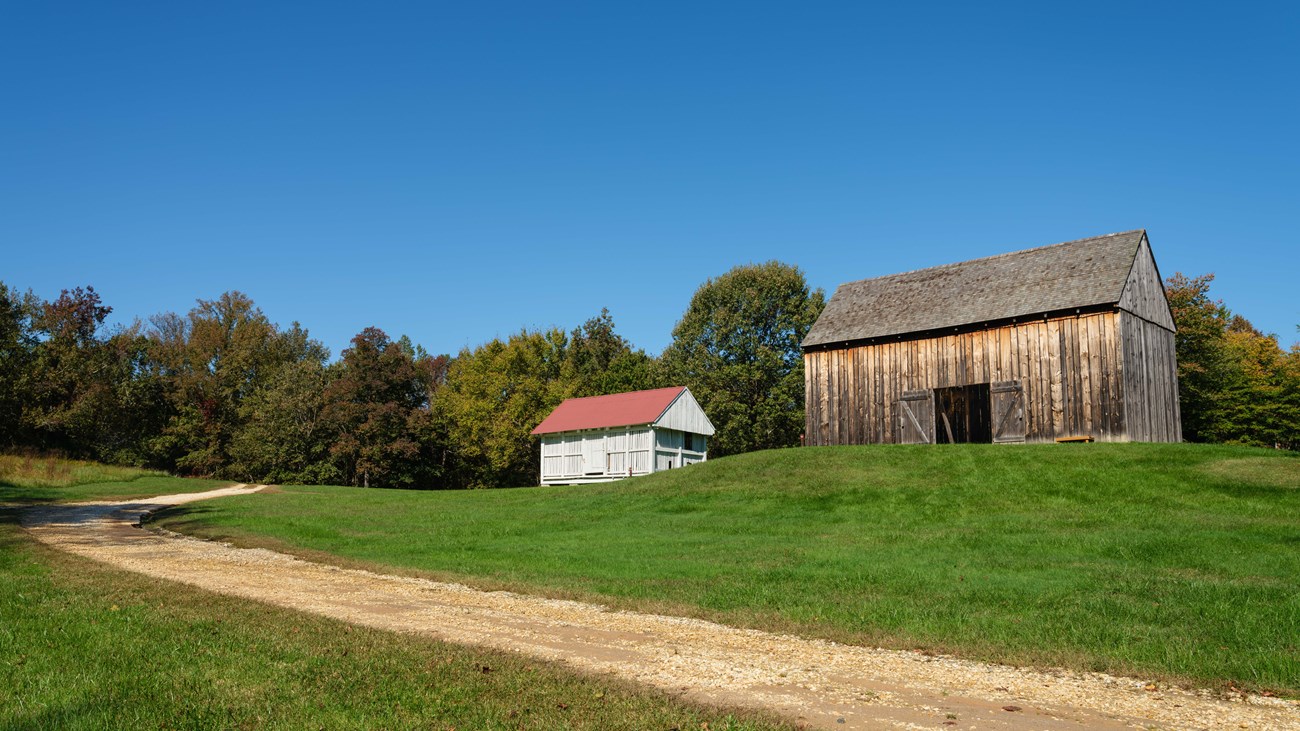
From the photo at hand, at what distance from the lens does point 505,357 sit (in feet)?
213

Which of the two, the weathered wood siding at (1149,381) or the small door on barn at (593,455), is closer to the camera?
the weathered wood siding at (1149,381)

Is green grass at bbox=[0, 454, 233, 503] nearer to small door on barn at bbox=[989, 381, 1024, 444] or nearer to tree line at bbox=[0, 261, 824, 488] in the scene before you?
tree line at bbox=[0, 261, 824, 488]

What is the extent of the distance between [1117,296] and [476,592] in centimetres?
2492

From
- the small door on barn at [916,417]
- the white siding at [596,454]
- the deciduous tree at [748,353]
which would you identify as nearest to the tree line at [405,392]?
the deciduous tree at [748,353]

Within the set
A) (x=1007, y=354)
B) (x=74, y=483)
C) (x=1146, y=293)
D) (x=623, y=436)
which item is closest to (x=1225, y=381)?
(x=1146, y=293)

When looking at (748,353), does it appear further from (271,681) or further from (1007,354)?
(271,681)

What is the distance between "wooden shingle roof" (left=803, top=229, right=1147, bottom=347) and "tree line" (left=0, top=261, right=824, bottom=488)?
2143cm

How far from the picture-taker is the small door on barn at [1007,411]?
1172 inches

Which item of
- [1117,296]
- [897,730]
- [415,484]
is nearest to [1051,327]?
[1117,296]

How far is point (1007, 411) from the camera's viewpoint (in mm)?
30078

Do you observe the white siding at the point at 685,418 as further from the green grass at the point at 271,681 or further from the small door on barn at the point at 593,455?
the green grass at the point at 271,681

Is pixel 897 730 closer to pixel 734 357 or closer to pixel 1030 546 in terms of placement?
pixel 1030 546

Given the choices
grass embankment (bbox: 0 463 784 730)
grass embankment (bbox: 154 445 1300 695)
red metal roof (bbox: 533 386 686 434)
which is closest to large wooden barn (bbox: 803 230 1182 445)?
grass embankment (bbox: 154 445 1300 695)

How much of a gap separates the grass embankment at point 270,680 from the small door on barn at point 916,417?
87.3 ft
